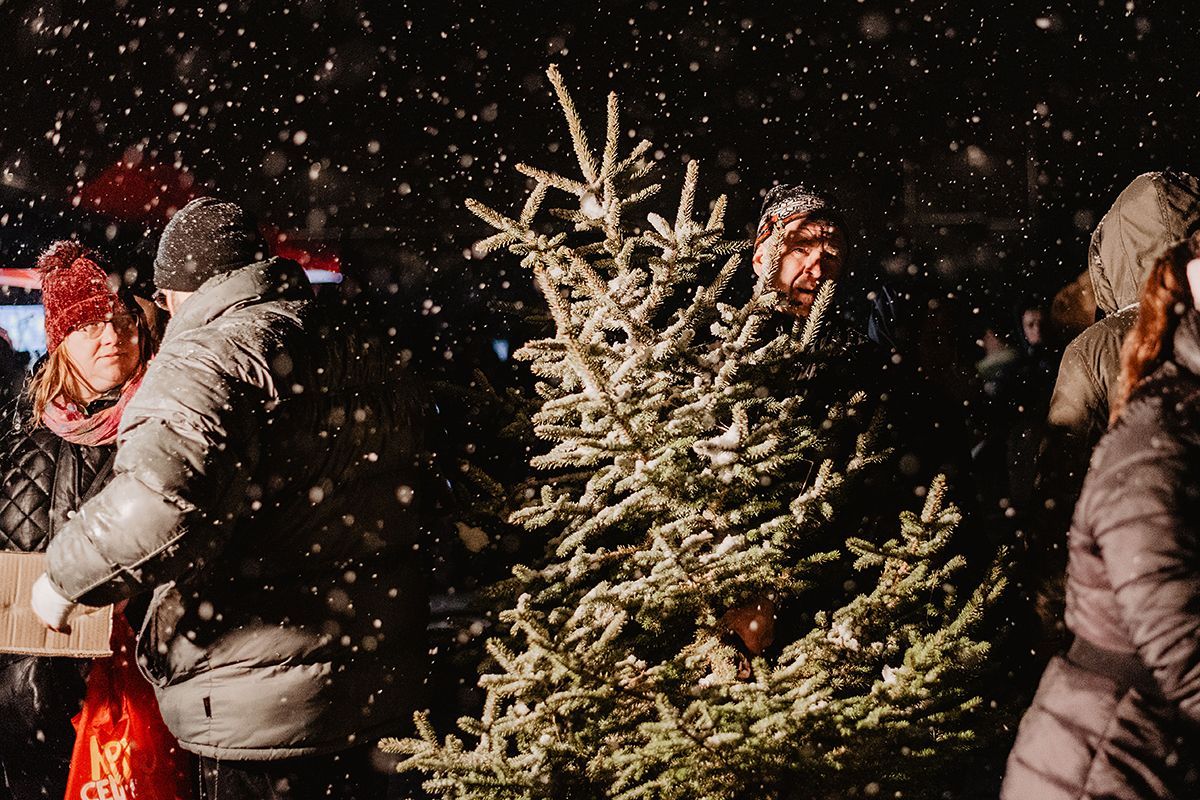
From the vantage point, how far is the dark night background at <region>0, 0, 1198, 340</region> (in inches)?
384

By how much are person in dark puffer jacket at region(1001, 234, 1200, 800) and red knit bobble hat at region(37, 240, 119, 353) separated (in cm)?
293

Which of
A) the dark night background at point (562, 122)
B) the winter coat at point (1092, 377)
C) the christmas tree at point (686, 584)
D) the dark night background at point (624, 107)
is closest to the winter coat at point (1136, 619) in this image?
the christmas tree at point (686, 584)

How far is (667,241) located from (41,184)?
13810 mm

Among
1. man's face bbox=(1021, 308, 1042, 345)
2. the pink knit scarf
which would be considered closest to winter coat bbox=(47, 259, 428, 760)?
the pink knit scarf

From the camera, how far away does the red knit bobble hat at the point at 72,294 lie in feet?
10.4

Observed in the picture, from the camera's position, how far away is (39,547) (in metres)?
3.06

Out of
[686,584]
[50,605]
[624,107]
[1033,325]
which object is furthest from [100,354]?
[624,107]

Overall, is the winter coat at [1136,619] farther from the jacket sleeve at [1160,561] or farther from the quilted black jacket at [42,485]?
the quilted black jacket at [42,485]

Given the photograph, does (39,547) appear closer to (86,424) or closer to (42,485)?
(42,485)

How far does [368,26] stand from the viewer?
9805mm

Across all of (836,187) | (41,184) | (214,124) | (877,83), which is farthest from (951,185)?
(41,184)

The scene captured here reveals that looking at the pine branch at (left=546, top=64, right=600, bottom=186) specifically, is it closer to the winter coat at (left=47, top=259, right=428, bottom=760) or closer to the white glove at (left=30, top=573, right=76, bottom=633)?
the winter coat at (left=47, top=259, right=428, bottom=760)

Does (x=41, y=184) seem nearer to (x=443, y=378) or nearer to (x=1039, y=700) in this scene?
(x=443, y=378)

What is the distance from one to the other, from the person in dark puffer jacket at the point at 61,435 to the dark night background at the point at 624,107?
20.1ft
